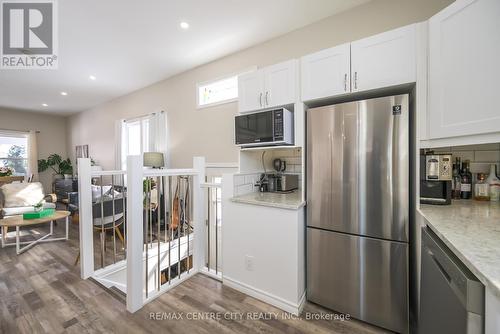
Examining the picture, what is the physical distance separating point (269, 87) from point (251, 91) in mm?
205

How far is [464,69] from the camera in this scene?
1136 millimetres

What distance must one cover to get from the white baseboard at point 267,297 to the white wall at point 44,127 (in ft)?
26.3

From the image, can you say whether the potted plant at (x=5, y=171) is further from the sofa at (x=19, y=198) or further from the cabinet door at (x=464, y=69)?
the cabinet door at (x=464, y=69)

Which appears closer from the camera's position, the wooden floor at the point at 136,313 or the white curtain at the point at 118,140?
the wooden floor at the point at 136,313

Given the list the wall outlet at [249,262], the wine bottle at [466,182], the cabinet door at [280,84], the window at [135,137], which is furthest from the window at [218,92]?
the wine bottle at [466,182]

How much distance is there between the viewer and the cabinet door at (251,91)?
1.99 metres

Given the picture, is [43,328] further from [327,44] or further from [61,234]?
[327,44]

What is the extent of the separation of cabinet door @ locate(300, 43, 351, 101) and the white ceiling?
0.91m

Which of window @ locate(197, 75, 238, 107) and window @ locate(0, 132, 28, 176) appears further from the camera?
window @ locate(0, 132, 28, 176)

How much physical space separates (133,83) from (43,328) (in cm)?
410

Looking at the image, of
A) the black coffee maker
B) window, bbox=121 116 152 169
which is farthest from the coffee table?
the black coffee maker

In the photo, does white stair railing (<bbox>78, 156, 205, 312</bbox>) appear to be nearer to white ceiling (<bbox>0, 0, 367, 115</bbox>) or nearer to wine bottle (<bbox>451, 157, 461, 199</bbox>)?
white ceiling (<bbox>0, 0, 367, 115</bbox>)

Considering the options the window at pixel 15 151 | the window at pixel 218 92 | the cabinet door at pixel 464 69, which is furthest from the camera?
the window at pixel 15 151

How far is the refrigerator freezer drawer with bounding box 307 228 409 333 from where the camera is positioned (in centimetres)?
141
